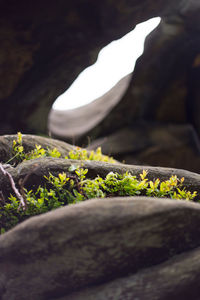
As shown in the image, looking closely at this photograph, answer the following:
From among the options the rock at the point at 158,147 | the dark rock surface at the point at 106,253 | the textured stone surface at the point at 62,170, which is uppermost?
the textured stone surface at the point at 62,170

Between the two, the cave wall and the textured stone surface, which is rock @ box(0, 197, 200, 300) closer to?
the textured stone surface

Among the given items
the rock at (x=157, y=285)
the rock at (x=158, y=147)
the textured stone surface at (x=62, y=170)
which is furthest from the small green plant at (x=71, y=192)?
the rock at (x=158, y=147)

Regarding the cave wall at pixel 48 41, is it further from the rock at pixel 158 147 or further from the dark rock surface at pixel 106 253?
the dark rock surface at pixel 106 253

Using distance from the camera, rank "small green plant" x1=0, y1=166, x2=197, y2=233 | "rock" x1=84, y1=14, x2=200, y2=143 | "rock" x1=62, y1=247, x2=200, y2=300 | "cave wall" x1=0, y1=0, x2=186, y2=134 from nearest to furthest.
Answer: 1. "rock" x1=62, y1=247, x2=200, y2=300
2. "small green plant" x1=0, y1=166, x2=197, y2=233
3. "cave wall" x1=0, y1=0, x2=186, y2=134
4. "rock" x1=84, y1=14, x2=200, y2=143

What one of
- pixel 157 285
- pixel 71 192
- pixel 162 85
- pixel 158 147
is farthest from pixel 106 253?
pixel 162 85

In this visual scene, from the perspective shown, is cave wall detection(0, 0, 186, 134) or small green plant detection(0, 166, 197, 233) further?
cave wall detection(0, 0, 186, 134)

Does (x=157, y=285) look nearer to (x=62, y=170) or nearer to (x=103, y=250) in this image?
(x=103, y=250)

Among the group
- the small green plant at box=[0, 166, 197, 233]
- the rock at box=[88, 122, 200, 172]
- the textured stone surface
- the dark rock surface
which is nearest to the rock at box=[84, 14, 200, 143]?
the rock at box=[88, 122, 200, 172]

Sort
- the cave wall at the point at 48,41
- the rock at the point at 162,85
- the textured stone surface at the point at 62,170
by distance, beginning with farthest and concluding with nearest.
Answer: the rock at the point at 162,85
the cave wall at the point at 48,41
the textured stone surface at the point at 62,170
